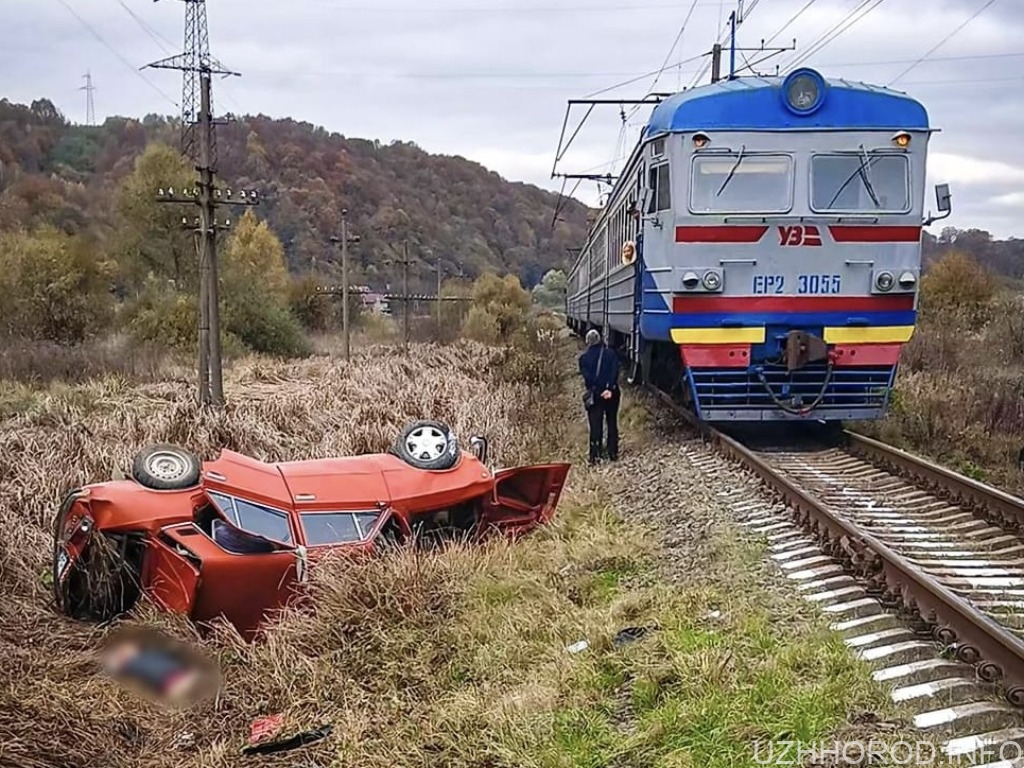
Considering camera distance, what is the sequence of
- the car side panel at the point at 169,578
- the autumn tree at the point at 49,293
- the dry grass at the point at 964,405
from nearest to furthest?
the car side panel at the point at 169,578, the dry grass at the point at 964,405, the autumn tree at the point at 49,293

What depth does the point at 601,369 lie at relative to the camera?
10.7 metres

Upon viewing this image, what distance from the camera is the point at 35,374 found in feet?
75.4

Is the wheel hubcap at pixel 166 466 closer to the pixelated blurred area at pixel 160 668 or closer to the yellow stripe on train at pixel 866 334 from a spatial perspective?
the pixelated blurred area at pixel 160 668

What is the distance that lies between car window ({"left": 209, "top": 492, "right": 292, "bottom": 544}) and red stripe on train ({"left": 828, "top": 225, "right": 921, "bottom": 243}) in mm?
6069

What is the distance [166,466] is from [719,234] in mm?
5669

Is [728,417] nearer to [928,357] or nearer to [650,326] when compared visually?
[650,326]

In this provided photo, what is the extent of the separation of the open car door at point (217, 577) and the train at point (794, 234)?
4.74m

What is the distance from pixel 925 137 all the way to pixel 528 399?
8.30 metres

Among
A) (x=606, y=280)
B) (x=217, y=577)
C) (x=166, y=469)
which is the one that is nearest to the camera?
(x=217, y=577)

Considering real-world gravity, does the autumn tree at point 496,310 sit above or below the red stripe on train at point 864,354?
above

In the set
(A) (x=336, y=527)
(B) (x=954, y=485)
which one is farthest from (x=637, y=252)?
(A) (x=336, y=527)

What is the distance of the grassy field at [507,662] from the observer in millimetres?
4109

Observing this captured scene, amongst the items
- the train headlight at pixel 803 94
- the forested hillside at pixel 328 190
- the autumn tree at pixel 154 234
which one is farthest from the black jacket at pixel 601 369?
the forested hillside at pixel 328 190

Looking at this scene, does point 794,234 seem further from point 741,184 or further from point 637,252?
A: point 637,252
